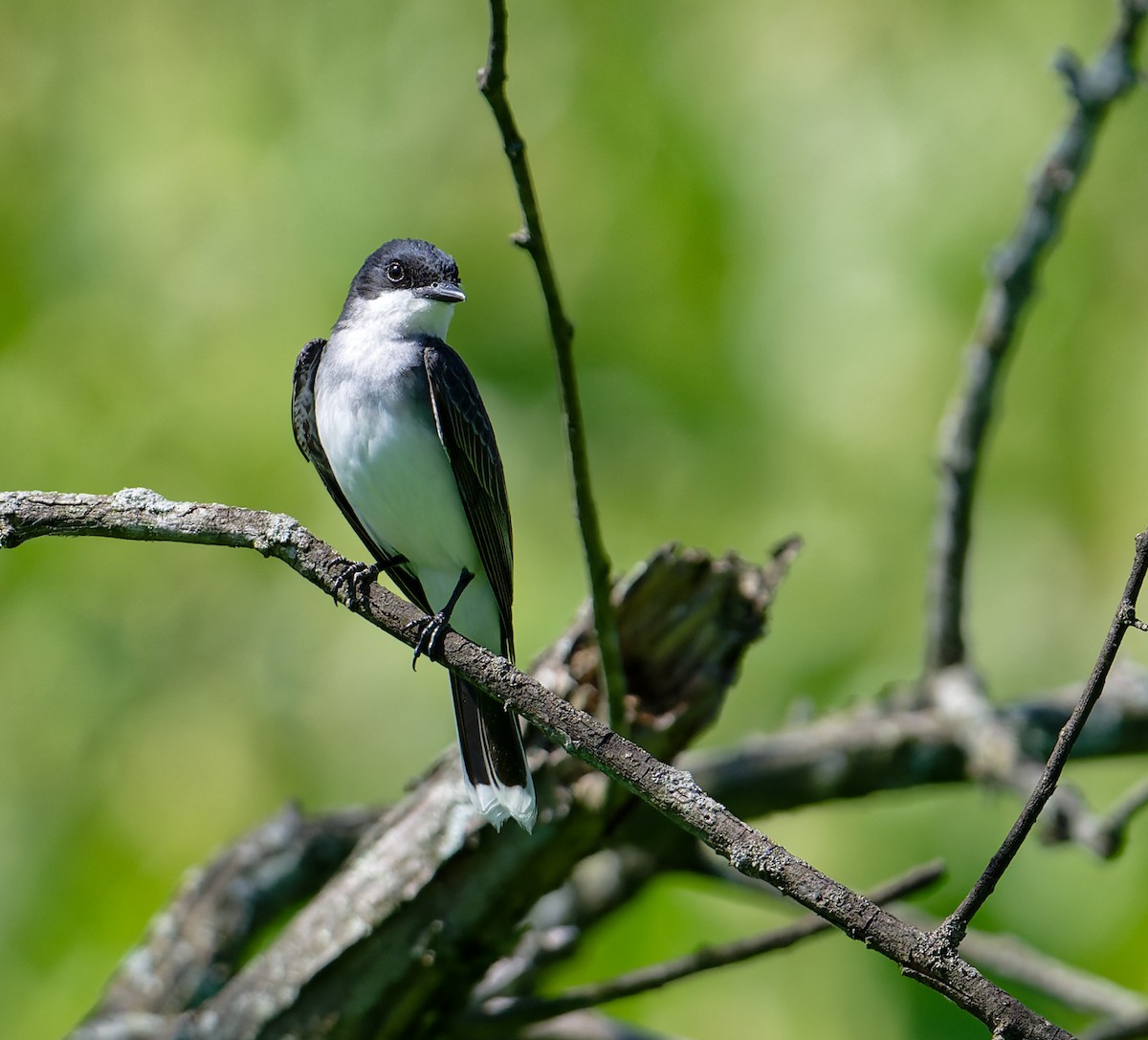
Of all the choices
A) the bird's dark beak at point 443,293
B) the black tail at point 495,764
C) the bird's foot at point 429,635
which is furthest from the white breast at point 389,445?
the bird's foot at point 429,635

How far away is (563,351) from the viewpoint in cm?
280

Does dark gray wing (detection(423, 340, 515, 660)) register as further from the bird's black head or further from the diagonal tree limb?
the diagonal tree limb

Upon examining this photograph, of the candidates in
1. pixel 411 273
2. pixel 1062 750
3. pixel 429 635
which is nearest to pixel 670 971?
pixel 429 635

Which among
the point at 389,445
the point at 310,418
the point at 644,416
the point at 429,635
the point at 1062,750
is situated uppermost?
the point at 644,416

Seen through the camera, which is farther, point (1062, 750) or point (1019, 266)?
point (1019, 266)

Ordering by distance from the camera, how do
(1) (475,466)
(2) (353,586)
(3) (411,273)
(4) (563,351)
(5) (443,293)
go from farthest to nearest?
(3) (411,273) → (5) (443,293) → (1) (475,466) → (2) (353,586) → (4) (563,351)

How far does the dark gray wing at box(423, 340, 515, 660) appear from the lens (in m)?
3.96

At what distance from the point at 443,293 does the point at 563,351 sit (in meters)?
1.40

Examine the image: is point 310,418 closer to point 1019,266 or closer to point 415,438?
point 415,438

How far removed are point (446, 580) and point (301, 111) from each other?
308 cm

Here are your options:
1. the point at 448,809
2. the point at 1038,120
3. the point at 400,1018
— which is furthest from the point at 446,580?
the point at 1038,120

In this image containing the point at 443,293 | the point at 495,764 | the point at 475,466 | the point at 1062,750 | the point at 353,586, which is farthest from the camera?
the point at 443,293

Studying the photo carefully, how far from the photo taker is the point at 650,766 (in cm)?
239

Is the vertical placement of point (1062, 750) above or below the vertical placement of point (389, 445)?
below
